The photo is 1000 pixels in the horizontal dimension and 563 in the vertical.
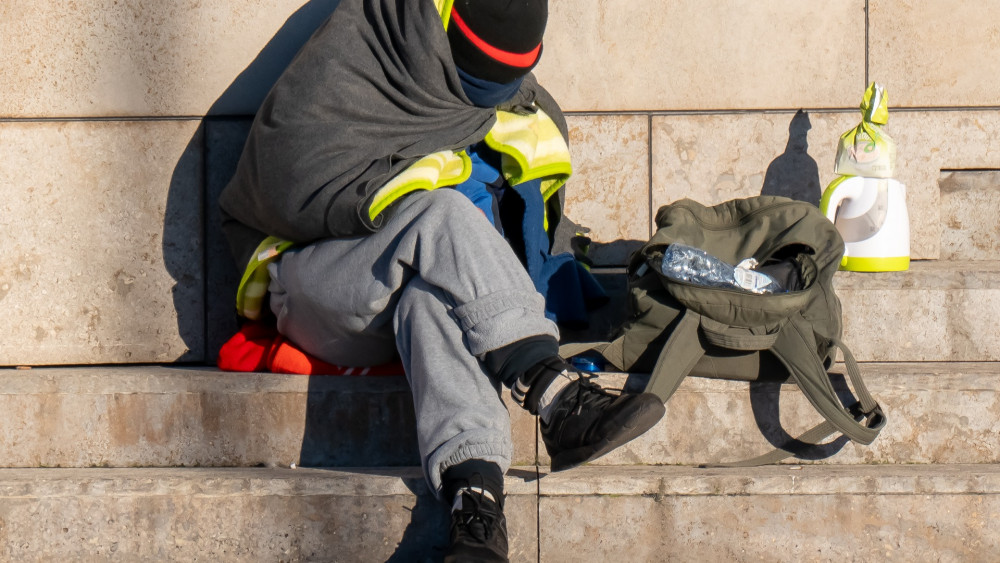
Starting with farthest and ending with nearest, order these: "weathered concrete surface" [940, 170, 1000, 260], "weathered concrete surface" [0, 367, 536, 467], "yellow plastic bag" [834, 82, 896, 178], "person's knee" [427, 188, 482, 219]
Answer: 1. "weathered concrete surface" [940, 170, 1000, 260]
2. "yellow plastic bag" [834, 82, 896, 178]
3. "weathered concrete surface" [0, 367, 536, 467]
4. "person's knee" [427, 188, 482, 219]

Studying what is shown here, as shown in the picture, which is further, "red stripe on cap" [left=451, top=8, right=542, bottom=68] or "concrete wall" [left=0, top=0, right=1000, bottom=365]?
"concrete wall" [left=0, top=0, right=1000, bottom=365]

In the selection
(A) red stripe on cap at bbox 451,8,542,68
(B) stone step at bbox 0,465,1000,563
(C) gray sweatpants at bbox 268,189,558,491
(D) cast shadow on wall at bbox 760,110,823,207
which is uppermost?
(A) red stripe on cap at bbox 451,8,542,68

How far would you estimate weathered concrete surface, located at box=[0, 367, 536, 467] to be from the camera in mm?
2613

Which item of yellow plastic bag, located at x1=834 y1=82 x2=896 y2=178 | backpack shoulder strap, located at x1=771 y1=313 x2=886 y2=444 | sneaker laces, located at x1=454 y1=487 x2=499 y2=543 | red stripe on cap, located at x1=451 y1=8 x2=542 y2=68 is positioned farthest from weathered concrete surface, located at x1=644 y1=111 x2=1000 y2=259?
sneaker laces, located at x1=454 y1=487 x2=499 y2=543

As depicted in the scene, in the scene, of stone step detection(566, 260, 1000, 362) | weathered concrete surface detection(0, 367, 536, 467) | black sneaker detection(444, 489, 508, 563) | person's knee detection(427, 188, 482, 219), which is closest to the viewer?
black sneaker detection(444, 489, 508, 563)

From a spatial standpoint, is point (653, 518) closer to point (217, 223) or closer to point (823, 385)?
point (823, 385)

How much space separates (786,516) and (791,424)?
30 centimetres

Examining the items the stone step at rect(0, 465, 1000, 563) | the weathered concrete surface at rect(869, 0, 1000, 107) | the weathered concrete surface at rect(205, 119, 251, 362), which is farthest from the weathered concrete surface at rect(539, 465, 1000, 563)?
the weathered concrete surface at rect(869, 0, 1000, 107)

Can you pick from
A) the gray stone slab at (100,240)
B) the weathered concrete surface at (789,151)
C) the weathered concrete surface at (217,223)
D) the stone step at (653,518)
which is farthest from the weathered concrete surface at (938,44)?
the gray stone slab at (100,240)

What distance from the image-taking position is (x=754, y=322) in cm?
252

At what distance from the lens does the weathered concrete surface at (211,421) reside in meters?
2.61

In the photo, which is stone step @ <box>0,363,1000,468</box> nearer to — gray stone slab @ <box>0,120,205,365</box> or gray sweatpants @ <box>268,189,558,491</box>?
gray sweatpants @ <box>268,189,558,491</box>

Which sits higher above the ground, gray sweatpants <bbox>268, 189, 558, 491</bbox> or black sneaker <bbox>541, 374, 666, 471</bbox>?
gray sweatpants <bbox>268, 189, 558, 491</bbox>

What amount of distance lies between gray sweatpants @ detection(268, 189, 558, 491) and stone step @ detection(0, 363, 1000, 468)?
29 cm
